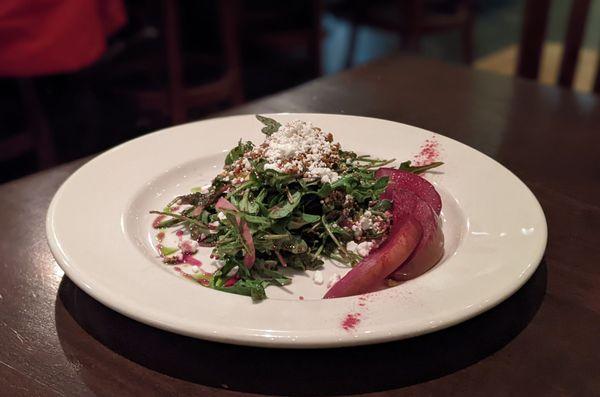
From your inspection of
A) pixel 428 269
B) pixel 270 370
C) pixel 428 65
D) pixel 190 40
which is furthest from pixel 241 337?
pixel 190 40

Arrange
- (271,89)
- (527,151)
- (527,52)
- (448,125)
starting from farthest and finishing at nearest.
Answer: (271,89) < (527,52) < (448,125) < (527,151)

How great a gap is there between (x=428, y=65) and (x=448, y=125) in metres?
0.48

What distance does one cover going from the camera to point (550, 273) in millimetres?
1016

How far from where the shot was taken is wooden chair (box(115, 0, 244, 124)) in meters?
2.61

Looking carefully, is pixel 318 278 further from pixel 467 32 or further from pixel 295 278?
pixel 467 32

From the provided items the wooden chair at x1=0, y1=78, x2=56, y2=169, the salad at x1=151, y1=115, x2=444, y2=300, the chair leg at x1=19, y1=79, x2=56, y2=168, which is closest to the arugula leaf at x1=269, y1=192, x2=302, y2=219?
the salad at x1=151, y1=115, x2=444, y2=300

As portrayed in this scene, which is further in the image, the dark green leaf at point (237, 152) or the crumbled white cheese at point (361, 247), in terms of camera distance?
the dark green leaf at point (237, 152)

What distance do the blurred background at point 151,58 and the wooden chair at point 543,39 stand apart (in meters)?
0.05

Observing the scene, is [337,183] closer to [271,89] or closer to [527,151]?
[527,151]

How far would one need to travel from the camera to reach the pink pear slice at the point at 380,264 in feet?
2.94

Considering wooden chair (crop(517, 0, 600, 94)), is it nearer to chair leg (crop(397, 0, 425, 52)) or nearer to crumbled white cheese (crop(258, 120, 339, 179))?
chair leg (crop(397, 0, 425, 52))

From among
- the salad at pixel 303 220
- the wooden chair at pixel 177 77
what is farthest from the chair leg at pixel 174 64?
the salad at pixel 303 220

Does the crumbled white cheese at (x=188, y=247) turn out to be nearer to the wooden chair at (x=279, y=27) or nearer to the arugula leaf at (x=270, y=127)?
the arugula leaf at (x=270, y=127)

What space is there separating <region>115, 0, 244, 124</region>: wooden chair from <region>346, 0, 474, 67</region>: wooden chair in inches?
48.6
